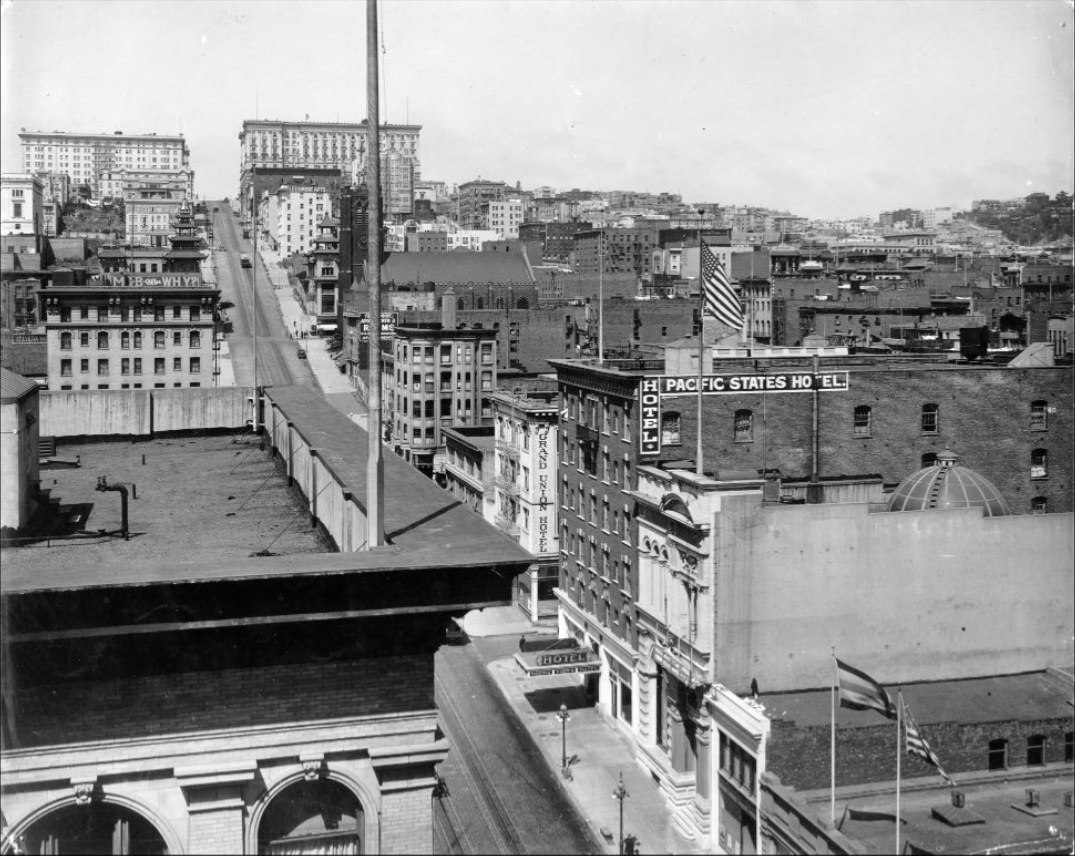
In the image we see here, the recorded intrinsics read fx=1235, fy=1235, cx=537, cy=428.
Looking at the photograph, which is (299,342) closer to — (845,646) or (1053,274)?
(1053,274)

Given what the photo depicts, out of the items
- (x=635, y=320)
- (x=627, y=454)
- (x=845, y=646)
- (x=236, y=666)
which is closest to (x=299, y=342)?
(x=635, y=320)

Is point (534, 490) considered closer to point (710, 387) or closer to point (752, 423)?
point (752, 423)

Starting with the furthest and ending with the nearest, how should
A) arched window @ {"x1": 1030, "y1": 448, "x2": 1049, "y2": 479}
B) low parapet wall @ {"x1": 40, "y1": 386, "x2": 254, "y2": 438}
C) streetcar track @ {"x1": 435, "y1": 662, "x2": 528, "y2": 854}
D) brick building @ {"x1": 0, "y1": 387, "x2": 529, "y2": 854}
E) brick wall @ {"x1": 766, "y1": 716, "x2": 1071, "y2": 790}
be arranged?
arched window @ {"x1": 1030, "y1": 448, "x2": 1049, "y2": 479}, streetcar track @ {"x1": 435, "y1": 662, "x2": 528, "y2": 854}, brick wall @ {"x1": 766, "y1": 716, "x2": 1071, "y2": 790}, low parapet wall @ {"x1": 40, "y1": 386, "x2": 254, "y2": 438}, brick building @ {"x1": 0, "y1": 387, "x2": 529, "y2": 854}

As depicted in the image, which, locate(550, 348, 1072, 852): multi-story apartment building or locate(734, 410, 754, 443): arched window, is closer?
locate(550, 348, 1072, 852): multi-story apartment building

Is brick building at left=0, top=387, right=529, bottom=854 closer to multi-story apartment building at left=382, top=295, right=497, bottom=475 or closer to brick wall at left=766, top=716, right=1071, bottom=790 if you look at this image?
brick wall at left=766, top=716, right=1071, bottom=790

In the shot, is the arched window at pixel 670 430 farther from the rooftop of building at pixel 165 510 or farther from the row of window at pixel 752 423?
the rooftop of building at pixel 165 510

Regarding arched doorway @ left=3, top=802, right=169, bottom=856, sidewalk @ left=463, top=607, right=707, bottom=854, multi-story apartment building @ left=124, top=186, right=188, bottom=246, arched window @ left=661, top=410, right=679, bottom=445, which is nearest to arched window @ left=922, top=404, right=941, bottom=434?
arched window @ left=661, top=410, right=679, bottom=445

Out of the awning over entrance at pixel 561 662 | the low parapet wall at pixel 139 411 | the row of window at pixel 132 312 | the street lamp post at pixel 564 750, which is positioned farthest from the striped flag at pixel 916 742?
the row of window at pixel 132 312
